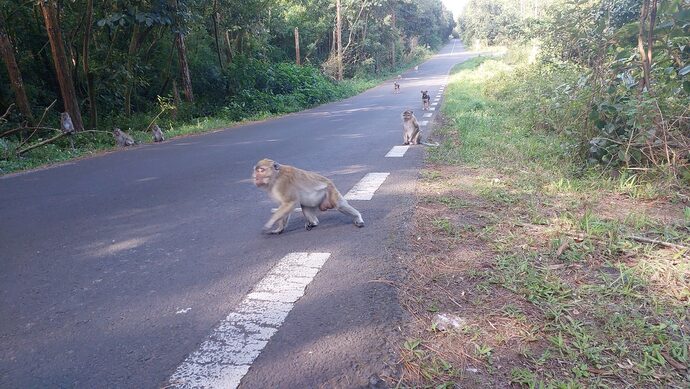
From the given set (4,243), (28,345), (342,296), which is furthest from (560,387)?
(4,243)

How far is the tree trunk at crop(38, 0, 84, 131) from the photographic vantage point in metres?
12.7

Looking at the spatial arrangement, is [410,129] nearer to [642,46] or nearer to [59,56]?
[642,46]

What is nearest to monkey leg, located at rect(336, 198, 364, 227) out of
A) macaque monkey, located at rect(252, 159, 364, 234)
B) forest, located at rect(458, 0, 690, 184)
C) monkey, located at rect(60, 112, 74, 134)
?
macaque monkey, located at rect(252, 159, 364, 234)

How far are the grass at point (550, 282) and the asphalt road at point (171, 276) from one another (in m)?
0.33

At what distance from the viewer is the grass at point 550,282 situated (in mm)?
2512

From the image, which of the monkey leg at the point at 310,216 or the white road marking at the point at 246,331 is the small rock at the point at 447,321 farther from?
the monkey leg at the point at 310,216

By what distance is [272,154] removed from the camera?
937 centimetres

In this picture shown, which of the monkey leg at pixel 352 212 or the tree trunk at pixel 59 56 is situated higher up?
the tree trunk at pixel 59 56

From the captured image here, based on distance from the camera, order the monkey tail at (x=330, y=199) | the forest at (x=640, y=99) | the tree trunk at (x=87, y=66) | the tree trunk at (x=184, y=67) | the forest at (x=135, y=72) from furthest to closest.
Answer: the tree trunk at (x=184, y=67) → the tree trunk at (x=87, y=66) → the forest at (x=135, y=72) → the forest at (x=640, y=99) → the monkey tail at (x=330, y=199)

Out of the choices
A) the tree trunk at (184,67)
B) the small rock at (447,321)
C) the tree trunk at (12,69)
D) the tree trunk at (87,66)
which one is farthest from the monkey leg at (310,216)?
the tree trunk at (184,67)

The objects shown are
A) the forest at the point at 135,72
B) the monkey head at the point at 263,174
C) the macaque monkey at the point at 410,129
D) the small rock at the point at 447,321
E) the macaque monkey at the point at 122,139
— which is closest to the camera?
the small rock at the point at 447,321

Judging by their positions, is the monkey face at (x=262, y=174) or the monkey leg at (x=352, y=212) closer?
the monkey face at (x=262, y=174)

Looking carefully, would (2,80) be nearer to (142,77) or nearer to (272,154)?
(142,77)

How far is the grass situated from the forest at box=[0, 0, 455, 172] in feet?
29.8
